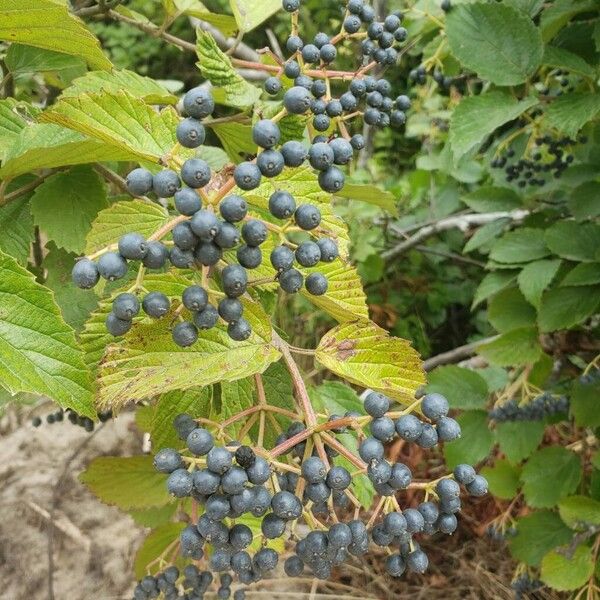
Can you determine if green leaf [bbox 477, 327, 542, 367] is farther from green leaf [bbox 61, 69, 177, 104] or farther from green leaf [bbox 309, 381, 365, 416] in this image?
green leaf [bbox 61, 69, 177, 104]

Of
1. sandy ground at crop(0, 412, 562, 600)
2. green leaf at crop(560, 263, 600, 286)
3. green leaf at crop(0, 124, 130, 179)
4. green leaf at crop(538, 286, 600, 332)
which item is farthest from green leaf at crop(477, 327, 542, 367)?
green leaf at crop(0, 124, 130, 179)

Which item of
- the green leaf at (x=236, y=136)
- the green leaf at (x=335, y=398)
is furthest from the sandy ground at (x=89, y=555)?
the green leaf at (x=236, y=136)

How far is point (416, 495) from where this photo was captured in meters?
2.70

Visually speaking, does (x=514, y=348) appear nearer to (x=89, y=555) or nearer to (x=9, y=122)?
(x=9, y=122)

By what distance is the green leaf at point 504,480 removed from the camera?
2.15 m

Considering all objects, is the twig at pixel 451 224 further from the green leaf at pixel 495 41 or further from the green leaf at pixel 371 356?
the green leaf at pixel 371 356

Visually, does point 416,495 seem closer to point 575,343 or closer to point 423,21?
point 575,343

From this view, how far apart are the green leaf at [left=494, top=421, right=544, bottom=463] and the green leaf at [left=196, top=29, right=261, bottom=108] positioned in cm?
155

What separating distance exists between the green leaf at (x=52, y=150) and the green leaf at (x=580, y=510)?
1.57m

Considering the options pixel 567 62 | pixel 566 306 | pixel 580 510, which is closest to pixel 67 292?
pixel 567 62

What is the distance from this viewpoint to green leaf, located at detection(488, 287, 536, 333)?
6.72 feet

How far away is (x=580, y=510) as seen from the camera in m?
1.81

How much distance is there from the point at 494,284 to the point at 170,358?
158 centimetres

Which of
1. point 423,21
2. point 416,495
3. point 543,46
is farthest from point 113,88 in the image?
point 416,495
